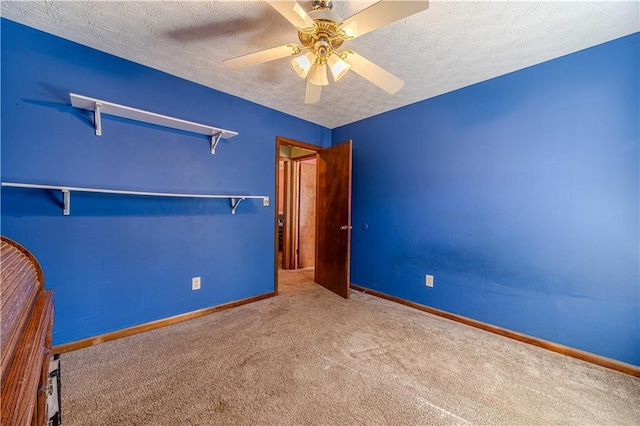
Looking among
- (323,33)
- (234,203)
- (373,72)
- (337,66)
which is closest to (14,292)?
(323,33)

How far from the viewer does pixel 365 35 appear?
176 cm

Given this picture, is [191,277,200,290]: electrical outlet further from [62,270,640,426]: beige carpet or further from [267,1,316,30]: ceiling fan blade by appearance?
[267,1,316,30]: ceiling fan blade

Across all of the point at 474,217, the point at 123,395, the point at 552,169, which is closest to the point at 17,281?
the point at 123,395

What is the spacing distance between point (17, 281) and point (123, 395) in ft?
3.88

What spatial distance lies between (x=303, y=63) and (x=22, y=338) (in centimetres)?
164

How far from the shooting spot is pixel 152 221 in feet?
7.45

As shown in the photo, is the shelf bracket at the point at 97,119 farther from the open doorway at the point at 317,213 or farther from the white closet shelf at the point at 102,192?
the open doorway at the point at 317,213

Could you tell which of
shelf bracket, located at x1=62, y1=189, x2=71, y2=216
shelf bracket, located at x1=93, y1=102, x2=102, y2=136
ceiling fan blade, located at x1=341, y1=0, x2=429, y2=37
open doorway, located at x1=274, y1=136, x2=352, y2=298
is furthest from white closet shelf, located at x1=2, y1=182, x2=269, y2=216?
ceiling fan blade, located at x1=341, y1=0, x2=429, y2=37

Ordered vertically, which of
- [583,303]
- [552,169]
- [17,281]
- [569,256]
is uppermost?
[552,169]

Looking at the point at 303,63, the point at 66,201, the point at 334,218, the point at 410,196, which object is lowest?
the point at 334,218

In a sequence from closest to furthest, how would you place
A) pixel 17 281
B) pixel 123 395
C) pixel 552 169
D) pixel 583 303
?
1. pixel 17 281
2. pixel 123 395
3. pixel 583 303
4. pixel 552 169

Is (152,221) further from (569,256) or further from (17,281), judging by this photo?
(569,256)

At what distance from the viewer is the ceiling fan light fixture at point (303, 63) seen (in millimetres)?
1528

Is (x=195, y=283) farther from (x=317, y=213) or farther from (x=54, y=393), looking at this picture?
(x=317, y=213)
